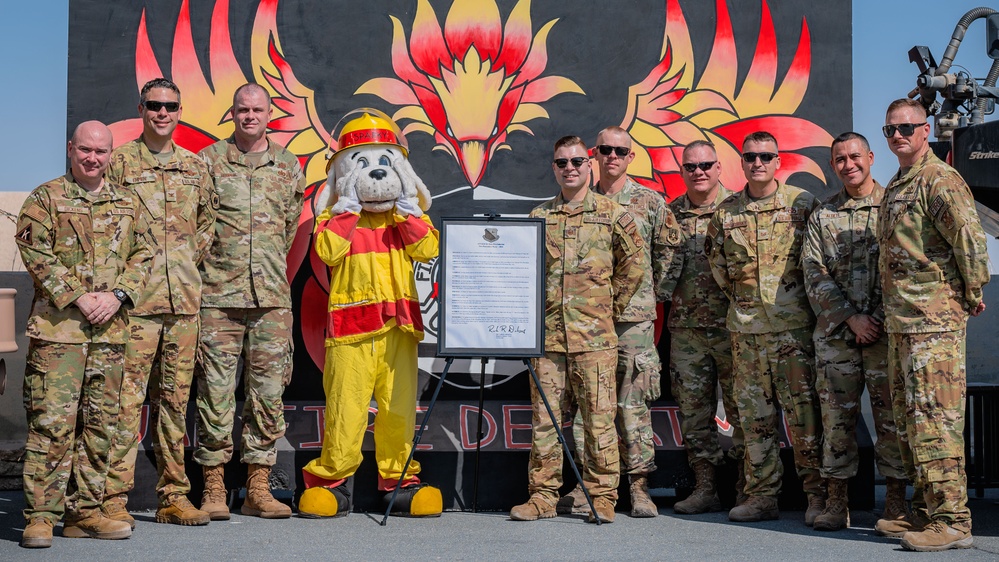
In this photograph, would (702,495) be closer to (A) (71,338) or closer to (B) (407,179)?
(B) (407,179)

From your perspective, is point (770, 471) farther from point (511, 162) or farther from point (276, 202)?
point (276, 202)

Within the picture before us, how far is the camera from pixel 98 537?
17.7ft

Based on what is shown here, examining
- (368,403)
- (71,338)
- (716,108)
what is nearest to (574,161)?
(716,108)

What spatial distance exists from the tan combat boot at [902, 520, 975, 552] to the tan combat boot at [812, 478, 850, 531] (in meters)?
0.57

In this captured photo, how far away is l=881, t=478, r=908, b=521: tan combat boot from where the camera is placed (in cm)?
577

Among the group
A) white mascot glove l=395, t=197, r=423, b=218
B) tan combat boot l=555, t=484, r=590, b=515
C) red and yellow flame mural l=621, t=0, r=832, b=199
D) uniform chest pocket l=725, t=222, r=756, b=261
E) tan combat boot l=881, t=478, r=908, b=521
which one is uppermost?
red and yellow flame mural l=621, t=0, r=832, b=199

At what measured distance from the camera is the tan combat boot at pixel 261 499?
20.0 feet

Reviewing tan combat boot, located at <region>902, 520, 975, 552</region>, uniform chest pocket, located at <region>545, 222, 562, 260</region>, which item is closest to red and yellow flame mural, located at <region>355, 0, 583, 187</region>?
uniform chest pocket, located at <region>545, 222, 562, 260</region>

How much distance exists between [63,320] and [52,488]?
850 mm

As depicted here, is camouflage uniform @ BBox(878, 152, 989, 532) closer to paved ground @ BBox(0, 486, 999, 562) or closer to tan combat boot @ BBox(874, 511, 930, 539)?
tan combat boot @ BBox(874, 511, 930, 539)

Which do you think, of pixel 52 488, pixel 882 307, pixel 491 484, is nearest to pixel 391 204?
pixel 491 484

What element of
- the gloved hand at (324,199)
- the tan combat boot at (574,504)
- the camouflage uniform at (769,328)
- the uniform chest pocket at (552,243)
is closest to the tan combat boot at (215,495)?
the gloved hand at (324,199)

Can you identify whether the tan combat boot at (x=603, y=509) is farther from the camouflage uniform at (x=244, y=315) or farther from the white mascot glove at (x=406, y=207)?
the white mascot glove at (x=406, y=207)

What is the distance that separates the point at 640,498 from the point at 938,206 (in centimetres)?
242
